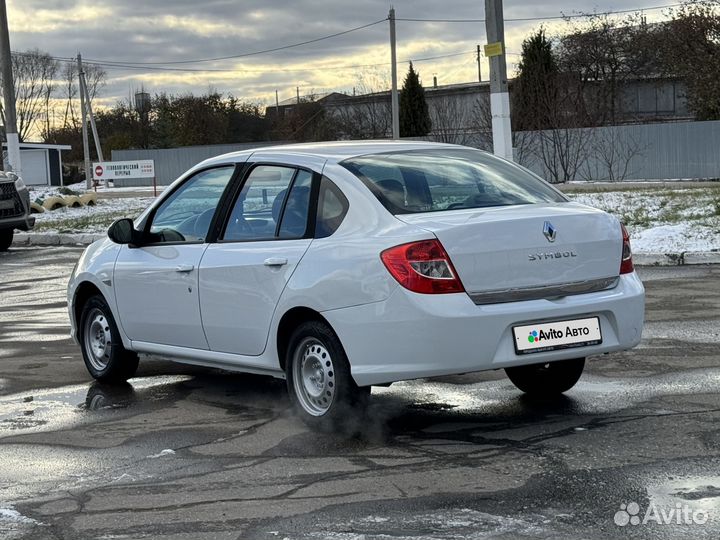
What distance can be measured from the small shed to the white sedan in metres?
60.1

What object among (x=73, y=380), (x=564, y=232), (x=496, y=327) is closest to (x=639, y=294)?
(x=564, y=232)

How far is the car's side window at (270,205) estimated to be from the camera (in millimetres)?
6617

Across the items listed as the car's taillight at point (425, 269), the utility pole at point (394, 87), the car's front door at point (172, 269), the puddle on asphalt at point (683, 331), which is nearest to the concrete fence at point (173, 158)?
A: the utility pole at point (394, 87)

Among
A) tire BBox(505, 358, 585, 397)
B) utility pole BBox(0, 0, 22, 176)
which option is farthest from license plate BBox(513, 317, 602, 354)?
utility pole BBox(0, 0, 22, 176)

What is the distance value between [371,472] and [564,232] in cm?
169

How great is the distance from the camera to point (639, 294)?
6.39 m

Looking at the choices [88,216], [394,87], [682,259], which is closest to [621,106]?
[394,87]

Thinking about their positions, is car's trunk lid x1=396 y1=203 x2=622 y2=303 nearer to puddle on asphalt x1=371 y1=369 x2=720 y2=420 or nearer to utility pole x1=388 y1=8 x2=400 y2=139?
puddle on asphalt x1=371 y1=369 x2=720 y2=420

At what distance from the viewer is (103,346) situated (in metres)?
8.23

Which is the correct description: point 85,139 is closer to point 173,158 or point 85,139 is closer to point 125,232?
point 173,158

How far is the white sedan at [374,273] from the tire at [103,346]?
0.48 m

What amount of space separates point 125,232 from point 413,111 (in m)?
44.6

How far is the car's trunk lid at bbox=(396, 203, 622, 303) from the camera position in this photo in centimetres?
588

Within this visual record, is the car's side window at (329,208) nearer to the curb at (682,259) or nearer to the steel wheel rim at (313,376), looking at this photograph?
the steel wheel rim at (313,376)
